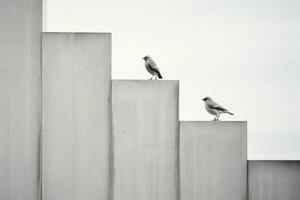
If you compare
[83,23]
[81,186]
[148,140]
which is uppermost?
[83,23]

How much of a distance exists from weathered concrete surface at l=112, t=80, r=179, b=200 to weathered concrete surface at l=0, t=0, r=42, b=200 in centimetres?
74

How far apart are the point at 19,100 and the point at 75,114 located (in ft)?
1.70

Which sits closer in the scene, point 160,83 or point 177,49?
point 160,83

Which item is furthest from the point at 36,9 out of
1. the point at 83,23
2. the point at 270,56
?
the point at 270,56

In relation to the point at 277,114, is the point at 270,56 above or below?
above

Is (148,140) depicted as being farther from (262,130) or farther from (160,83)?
Answer: (262,130)

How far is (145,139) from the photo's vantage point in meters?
6.83

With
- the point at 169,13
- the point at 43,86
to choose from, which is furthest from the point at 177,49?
the point at 43,86

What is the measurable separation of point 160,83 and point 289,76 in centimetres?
146

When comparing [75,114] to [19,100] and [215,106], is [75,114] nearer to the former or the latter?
[19,100]

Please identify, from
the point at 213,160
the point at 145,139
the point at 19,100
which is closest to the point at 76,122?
the point at 19,100

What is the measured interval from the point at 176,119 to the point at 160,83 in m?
0.37

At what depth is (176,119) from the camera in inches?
271

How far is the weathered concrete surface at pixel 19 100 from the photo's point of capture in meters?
6.65
